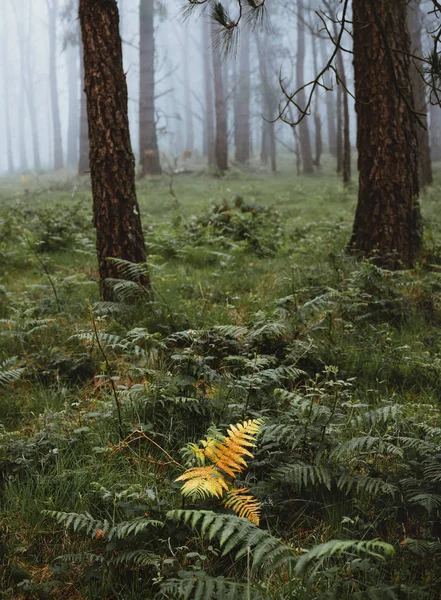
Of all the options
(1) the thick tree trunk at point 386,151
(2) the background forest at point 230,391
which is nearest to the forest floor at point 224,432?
(2) the background forest at point 230,391

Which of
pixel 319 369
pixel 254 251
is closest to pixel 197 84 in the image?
pixel 254 251

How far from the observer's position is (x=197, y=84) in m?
66.7

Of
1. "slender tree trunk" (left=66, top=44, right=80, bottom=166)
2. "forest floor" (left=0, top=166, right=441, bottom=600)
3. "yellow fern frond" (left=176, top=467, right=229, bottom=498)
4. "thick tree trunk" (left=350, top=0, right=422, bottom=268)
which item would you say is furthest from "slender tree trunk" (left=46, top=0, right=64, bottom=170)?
"yellow fern frond" (left=176, top=467, right=229, bottom=498)

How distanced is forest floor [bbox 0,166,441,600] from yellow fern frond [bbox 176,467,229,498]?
0.15 meters

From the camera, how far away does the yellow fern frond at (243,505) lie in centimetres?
206

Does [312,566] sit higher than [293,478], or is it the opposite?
[293,478]

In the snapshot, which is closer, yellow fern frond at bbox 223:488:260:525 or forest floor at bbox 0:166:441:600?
forest floor at bbox 0:166:441:600

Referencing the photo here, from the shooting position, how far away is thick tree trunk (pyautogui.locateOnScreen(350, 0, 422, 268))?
5793 mm

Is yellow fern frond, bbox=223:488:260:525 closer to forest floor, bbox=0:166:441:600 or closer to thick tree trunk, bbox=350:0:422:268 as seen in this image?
forest floor, bbox=0:166:441:600

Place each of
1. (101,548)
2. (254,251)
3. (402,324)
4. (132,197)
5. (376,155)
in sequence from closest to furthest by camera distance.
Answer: (101,548) < (402,324) < (132,197) < (376,155) < (254,251)

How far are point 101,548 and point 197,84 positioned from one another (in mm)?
71351

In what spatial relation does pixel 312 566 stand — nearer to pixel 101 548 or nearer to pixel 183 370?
pixel 101 548

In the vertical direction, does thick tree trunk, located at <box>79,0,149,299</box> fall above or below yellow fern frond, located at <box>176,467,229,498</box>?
above

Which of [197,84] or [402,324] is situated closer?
[402,324]
